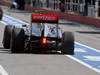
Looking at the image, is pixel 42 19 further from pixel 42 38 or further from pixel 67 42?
pixel 67 42

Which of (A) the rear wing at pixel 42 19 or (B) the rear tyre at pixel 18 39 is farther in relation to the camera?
(A) the rear wing at pixel 42 19

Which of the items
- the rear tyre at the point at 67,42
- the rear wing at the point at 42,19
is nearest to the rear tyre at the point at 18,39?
the rear wing at the point at 42,19

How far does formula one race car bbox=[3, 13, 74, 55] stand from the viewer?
18.1 meters

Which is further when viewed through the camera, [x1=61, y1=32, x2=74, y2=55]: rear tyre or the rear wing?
the rear wing

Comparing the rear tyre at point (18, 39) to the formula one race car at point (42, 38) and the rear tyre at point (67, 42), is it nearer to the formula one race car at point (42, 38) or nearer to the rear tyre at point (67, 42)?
A: the formula one race car at point (42, 38)

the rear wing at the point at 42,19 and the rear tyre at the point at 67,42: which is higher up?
the rear wing at the point at 42,19

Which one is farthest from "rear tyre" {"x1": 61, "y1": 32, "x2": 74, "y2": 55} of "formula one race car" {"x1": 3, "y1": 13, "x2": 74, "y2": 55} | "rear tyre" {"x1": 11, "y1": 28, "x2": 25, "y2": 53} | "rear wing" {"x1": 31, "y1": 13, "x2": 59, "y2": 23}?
"rear tyre" {"x1": 11, "y1": 28, "x2": 25, "y2": 53}

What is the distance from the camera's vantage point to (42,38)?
1803cm

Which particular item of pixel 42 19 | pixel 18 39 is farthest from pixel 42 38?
pixel 18 39

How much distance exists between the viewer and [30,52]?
18.8 metres

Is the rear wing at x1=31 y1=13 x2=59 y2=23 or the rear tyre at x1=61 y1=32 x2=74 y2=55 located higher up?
the rear wing at x1=31 y1=13 x2=59 y2=23

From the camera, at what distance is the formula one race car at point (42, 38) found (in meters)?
18.1

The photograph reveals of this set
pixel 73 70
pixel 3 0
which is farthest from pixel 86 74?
pixel 3 0

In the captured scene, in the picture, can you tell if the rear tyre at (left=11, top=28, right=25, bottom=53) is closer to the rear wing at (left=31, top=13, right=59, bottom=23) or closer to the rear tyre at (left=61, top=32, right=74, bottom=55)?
the rear wing at (left=31, top=13, right=59, bottom=23)
